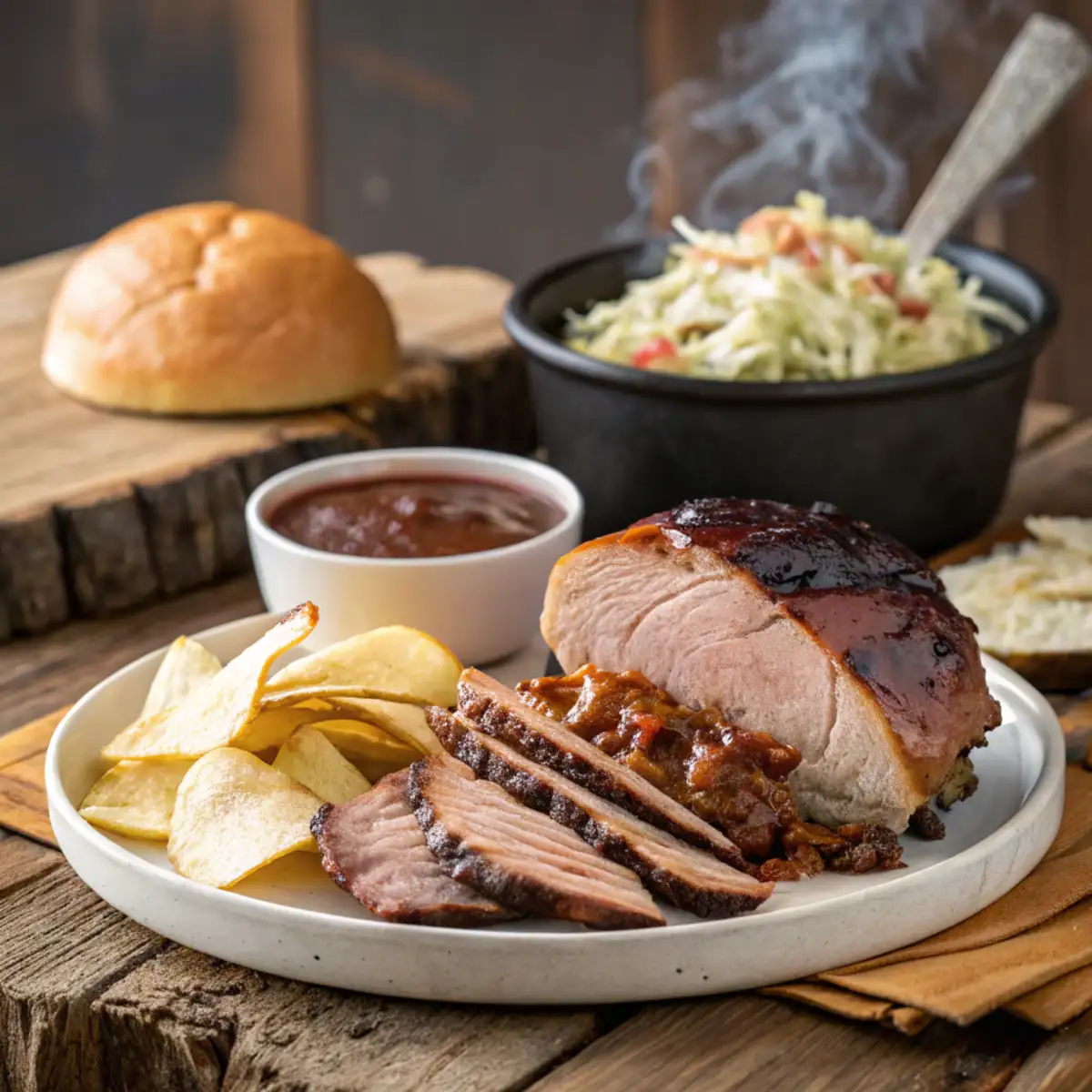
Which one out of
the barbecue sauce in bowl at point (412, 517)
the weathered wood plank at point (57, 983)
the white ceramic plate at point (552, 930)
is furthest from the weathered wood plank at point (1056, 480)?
the weathered wood plank at point (57, 983)

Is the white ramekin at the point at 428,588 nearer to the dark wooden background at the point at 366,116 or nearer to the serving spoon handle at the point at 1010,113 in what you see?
the serving spoon handle at the point at 1010,113

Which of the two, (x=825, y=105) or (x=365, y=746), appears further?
(x=825, y=105)

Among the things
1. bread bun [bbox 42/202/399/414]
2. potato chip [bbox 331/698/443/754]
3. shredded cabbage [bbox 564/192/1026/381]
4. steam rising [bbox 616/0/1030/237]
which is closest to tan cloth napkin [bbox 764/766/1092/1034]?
potato chip [bbox 331/698/443/754]

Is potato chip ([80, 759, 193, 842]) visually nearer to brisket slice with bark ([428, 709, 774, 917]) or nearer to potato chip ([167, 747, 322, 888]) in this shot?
potato chip ([167, 747, 322, 888])

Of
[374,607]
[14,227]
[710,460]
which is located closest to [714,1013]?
[374,607]

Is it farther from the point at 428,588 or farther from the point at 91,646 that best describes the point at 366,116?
the point at 428,588

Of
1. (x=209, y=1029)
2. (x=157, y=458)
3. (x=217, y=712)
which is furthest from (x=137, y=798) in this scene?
(x=157, y=458)
